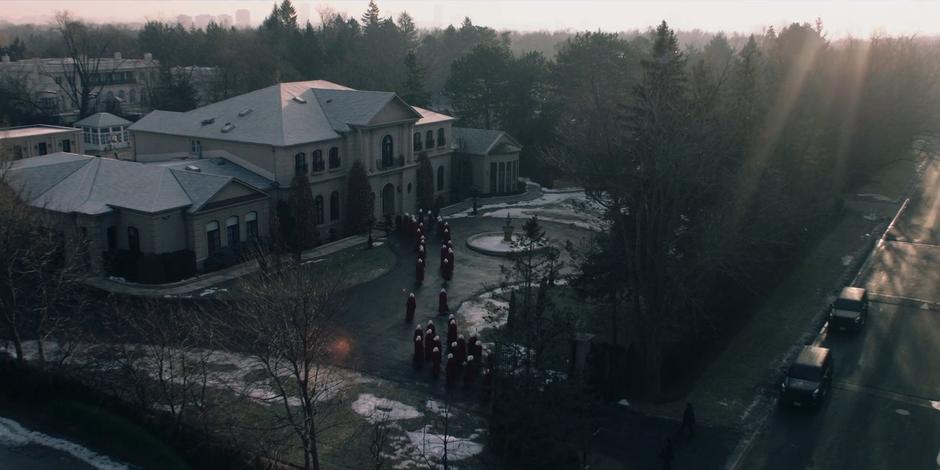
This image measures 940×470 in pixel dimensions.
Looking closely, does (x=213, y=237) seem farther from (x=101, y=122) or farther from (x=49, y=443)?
(x=101, y=122)

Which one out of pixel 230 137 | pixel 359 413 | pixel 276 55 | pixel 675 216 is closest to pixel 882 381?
pixel 675 216

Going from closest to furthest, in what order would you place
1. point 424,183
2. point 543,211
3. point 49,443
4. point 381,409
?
point 49,443
point 381,409
point 424,183
point 543,211

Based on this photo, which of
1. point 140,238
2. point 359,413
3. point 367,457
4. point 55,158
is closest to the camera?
point 367,457

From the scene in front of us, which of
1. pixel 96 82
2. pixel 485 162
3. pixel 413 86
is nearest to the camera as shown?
pixel 485 162

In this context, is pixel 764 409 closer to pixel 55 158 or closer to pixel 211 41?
pixel 55 158

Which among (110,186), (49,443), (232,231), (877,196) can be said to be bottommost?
(49,443)

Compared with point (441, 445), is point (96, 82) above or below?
above

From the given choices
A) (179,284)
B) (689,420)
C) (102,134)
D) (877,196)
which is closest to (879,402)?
(689,420)
